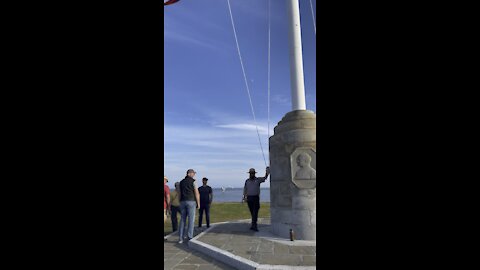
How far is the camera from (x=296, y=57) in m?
8.20

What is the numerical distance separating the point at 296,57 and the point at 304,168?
3.56m

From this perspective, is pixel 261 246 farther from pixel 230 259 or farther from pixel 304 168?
pixel 304 168

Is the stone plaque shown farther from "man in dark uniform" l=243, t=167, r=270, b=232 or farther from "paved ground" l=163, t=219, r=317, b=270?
"paved ground" l=163, t=219, r=317, b=270

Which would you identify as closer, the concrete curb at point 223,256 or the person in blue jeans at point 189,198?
the concrete curb at point 223,256

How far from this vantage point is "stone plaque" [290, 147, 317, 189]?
22.4 ft

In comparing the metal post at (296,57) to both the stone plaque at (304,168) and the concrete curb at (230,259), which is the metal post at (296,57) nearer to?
the stone plaque at (304,168)

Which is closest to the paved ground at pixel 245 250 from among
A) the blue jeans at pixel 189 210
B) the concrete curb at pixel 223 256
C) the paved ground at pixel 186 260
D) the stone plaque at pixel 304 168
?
the paved ground at pixel 186 260

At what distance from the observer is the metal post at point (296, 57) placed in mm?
7926

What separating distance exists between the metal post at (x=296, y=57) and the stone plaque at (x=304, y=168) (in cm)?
154

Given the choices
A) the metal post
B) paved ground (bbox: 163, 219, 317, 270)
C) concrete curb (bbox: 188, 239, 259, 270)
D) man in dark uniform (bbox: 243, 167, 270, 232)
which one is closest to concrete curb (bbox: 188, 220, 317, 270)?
concrete curb (bbox: 188, 239, 259, 270)

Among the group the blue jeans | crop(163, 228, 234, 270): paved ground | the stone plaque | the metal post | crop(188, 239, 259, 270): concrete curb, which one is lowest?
crop(163, 228, 234, 270): paved ground

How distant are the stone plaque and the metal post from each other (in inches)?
60.7
